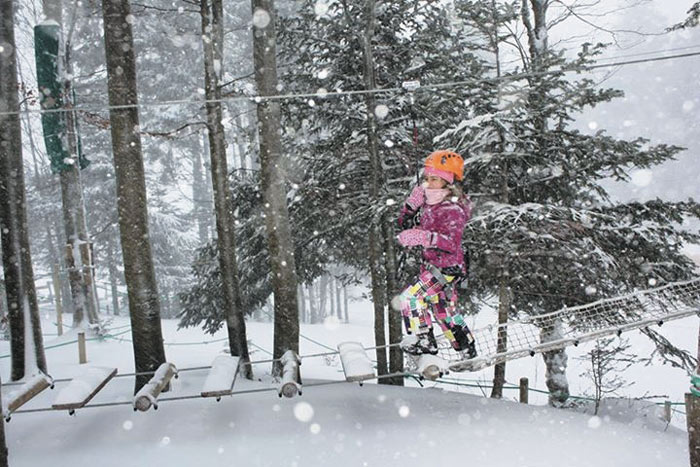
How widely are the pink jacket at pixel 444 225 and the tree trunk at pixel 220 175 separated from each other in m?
4.20

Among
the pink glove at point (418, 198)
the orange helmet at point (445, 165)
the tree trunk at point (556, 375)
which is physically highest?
the orange helmet at point (445, 165)

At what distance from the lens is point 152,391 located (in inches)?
179

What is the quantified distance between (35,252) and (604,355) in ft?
108

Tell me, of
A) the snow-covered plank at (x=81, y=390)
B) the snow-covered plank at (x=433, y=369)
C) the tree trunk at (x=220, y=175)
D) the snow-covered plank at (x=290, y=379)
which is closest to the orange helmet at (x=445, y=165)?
the snow-covered plank at (x=433, y=369)

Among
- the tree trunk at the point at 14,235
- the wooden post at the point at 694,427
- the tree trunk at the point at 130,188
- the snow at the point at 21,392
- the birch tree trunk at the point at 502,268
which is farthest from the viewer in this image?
the tree trunk at the point at 14,235

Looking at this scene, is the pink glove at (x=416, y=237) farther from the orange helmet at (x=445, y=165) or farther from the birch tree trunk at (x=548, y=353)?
the birch tree trunk at (x=548, y=353)

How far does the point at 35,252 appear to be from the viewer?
30.0 meters

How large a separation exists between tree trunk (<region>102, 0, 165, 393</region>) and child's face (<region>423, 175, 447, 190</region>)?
3.75 m

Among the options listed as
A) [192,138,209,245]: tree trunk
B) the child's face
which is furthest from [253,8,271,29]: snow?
[192,138,209,245]: tree trunk

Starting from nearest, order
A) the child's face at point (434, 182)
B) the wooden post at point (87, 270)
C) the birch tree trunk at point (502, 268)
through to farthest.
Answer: the child's face at point (434, 182)
the birch tree trunk at point (502, 268)
the wooden post at point (87, 270)

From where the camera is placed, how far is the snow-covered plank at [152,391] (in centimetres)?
436

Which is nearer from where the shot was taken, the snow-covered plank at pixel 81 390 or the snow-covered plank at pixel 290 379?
the snow-covered plank at pixel 81 390

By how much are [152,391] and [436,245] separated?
10.3ft

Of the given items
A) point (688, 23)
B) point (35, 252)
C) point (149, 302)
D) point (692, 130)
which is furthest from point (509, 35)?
point (692, 130)
